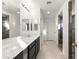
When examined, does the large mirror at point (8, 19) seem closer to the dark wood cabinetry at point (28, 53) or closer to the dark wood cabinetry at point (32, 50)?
the dark wood cabinetry at point (28, 53)

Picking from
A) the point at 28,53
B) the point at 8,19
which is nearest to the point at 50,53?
the point at 28,53

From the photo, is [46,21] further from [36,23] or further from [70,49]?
[70,49]

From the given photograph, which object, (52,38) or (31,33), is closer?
(31,33)

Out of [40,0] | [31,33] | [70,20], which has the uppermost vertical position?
[40,0]

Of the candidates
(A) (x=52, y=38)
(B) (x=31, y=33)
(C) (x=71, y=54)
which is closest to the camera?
(C) (x=71, y=54)

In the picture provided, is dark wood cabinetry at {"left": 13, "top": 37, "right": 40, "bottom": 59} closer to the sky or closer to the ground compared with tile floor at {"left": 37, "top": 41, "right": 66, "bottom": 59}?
closer to the sky

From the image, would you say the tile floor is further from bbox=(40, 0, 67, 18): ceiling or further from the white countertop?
bbox=(40, 0, 67, 18): ceiling

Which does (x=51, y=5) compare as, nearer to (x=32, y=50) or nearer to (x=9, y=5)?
(x=32, y=50)

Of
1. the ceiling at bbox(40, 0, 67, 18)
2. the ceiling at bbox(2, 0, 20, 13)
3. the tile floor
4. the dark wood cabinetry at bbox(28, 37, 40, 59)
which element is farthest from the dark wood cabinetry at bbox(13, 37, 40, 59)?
the ceiling at bbox(40, 0, 67, 18)

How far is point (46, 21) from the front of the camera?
10344mm

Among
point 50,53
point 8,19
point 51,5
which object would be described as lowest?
point 50,53

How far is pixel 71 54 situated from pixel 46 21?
7218mm

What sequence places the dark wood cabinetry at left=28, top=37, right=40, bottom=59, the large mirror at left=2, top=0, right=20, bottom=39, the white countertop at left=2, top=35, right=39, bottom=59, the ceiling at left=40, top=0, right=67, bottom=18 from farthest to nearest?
1. the ceiling at left=40, top=0, right=67, bottom=18
2. the dark wood cabinetry at left=28, top=37, right=40, bottom=59
3. the large mirror at left=2, top=0, right=20, bottom=39
4. the white countertop at left=2, top=35, right=39, bottom=59

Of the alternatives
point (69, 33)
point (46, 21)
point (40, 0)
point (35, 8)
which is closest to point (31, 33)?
point (35, 8)
